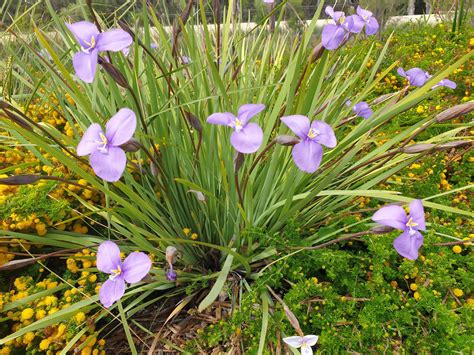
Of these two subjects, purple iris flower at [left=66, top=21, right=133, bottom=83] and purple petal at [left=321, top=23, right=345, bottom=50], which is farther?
purple petal at [left=321, top=23, right=345, bottom=50]

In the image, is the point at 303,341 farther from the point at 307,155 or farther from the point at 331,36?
the point at 331,36

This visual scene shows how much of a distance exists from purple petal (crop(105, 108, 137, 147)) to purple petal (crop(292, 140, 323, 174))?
0.34 meters

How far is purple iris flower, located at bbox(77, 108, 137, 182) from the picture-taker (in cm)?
76

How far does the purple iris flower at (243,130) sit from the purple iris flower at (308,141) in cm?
7

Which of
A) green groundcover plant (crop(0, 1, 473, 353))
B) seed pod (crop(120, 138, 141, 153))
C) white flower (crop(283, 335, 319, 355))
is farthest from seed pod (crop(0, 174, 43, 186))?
white flower (crop(283, 335, 319, 355))

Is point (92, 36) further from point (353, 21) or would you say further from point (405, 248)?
point (405, 248)

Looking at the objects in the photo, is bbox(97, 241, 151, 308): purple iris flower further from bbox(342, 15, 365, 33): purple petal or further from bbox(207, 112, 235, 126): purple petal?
bbox(342, 15, 365, 33): purple petal

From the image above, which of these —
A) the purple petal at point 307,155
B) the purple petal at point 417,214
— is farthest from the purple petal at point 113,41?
the purple petal at point 417,214

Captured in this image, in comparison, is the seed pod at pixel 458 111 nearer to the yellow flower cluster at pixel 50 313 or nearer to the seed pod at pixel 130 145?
the seed pod at pixel 130 145

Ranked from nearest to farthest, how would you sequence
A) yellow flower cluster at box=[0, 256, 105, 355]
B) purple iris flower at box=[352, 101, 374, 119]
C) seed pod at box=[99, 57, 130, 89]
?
seed pod at box=[99, 57, 130, 89] < yellow flower cluster at box=[0, 256, 105, 355] < purple iris flower at box=[352, 101, 374, 119]

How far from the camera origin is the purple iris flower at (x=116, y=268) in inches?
34.9

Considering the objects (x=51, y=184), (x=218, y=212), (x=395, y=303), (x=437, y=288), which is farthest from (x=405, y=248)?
(x=51, y=184)

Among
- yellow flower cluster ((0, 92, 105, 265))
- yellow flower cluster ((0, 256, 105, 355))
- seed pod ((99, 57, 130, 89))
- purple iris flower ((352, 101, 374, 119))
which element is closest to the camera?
seed pod ((99, 57, 130, 89))

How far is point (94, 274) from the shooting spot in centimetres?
124
